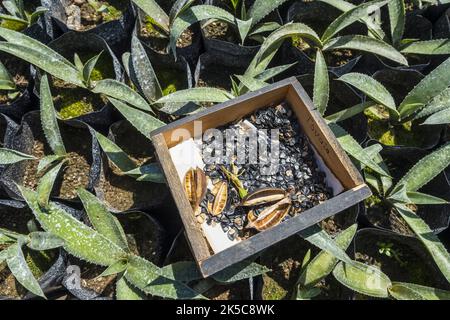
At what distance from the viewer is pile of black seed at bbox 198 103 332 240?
3.33 feet

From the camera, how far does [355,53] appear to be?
4.55 feet

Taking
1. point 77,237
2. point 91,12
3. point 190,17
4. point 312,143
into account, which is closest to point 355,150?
point 312,143

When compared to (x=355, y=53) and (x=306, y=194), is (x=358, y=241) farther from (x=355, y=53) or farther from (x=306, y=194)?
(x=355, y=53)

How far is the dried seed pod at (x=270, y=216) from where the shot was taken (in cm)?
98

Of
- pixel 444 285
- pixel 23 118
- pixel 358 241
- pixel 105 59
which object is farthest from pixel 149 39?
pixel 444 285

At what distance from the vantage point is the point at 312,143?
3.52 feet

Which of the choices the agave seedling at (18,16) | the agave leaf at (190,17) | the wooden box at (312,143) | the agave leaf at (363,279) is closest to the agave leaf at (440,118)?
the wooden box at (312,143)

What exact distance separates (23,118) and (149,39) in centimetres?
51

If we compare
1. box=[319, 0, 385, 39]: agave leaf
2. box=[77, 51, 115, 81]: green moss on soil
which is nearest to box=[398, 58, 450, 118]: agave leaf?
box=[319, 0, 385, 39]: agave leaf

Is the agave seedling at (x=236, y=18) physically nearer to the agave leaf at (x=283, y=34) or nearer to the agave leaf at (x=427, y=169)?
the agave leaf at (x=283, y=34)

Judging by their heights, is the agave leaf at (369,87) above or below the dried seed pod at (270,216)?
above

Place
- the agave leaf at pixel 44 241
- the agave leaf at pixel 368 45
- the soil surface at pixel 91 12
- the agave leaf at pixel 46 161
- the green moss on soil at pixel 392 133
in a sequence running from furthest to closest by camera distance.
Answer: the soil surface at pixel 91 12 < the green moss on soil at pixel 392 133 < the agave leaf at pixel 368 45 < the agave leaf at pixel 46 161 < the agave leaf at pixel 44 241

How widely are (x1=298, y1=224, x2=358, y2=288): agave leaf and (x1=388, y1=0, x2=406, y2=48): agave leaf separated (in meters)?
0.67

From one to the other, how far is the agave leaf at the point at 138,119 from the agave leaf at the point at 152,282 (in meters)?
0.36
